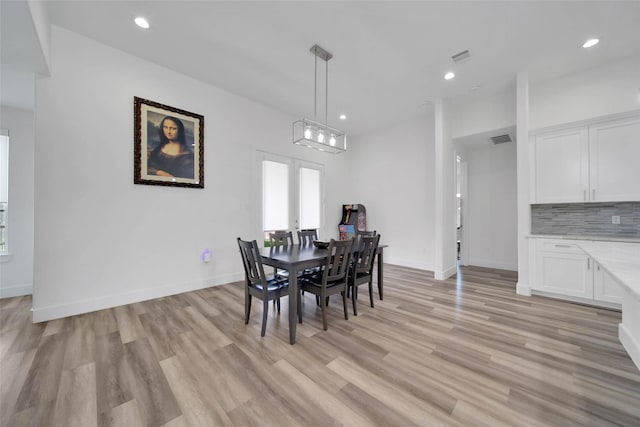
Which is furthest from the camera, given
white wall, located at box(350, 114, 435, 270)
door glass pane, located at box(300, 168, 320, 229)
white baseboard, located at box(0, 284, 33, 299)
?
door glass pane, located at box(300, 168, 320, 229)

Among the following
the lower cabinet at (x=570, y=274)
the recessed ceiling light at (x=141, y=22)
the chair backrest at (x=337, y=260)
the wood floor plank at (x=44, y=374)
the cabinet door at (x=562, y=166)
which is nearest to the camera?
the wood floor plank at (x=44, y=374)

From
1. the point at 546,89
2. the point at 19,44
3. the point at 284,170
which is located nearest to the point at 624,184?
the point at 546,89

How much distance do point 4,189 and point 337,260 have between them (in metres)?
5.16

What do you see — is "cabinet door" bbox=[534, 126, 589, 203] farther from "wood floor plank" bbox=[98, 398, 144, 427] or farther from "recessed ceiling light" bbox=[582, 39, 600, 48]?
"wood floor plank" bbox=[98, 398, 144, 427]

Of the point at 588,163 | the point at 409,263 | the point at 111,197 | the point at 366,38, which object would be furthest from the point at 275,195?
the point at 588,163

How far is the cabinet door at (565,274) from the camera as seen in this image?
123 inches

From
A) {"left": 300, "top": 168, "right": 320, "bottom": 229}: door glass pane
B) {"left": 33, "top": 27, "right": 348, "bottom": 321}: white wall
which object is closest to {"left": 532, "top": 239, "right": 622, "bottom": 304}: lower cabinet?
{"left": 300, "top": 168, "right": 320, "bottom": 229}: door glass pane

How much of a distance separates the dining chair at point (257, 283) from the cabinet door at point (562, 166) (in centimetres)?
406

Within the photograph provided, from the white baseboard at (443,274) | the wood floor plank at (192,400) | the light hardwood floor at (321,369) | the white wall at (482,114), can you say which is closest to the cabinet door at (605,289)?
the light hardwood floor at (321,369)

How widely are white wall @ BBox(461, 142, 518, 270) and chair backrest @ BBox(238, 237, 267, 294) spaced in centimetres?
512

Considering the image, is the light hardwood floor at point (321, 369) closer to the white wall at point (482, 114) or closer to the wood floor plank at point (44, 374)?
the wood floor plank at point (44, 374)

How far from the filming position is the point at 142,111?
10.7 ft

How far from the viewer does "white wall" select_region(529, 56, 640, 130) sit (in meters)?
3.15

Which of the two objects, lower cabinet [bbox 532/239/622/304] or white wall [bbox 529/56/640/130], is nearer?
lower cabinet [bbox 532/239/622/304]
